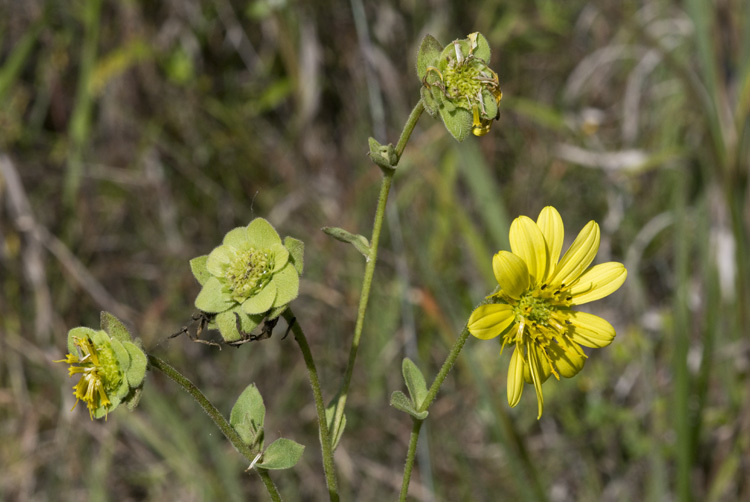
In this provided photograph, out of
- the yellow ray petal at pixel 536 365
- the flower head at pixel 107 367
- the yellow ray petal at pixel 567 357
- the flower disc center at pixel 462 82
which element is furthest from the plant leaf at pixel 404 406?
the flower disc center at pixel 462 82

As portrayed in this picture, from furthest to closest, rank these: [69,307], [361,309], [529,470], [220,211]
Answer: [220,211] → [69,307] → [529,470] → [361,309]

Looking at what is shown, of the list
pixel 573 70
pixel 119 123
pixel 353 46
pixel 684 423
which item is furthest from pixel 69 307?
pixel 573 70

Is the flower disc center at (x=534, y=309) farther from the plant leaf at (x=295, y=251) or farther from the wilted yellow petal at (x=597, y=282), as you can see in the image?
the plant leaf at (x=295, y=251)

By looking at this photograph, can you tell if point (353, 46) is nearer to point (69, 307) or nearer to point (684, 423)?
point (69, 307)

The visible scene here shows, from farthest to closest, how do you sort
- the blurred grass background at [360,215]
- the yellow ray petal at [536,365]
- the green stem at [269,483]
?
1. the blurred grass background at [360,215]
2. the yellow ray petal at [536,365]
3. the green stem at [269,483]

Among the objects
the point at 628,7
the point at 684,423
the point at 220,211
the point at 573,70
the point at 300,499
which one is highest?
the point at 628,7

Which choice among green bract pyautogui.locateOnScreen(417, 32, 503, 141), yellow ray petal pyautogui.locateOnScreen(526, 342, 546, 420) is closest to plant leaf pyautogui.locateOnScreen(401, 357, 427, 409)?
yellow ray petal pyautogui.locateOnScreen(526, 342, 546, 420)

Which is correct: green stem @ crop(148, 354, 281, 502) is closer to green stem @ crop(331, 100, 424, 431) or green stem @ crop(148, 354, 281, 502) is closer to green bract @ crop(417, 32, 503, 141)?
green stem @ crop(331, 100, 424, 431)

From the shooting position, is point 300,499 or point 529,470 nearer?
point 529,470
